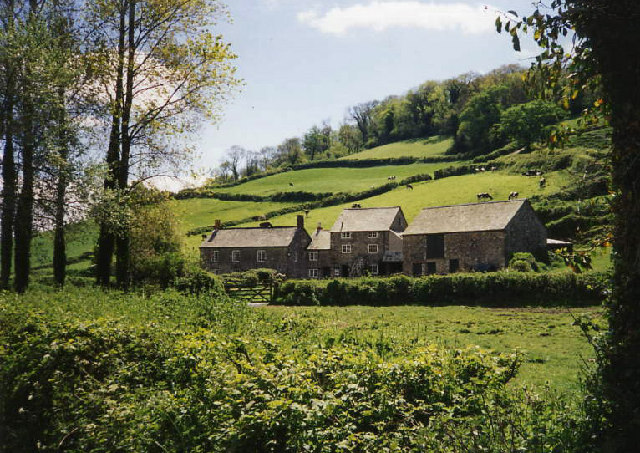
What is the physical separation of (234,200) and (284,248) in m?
43.7

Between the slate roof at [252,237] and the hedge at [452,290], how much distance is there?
2552 cm

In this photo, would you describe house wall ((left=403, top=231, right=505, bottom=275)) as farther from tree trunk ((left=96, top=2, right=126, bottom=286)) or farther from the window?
tree trunk ((left=96, top=2, right=126, bottom=286))

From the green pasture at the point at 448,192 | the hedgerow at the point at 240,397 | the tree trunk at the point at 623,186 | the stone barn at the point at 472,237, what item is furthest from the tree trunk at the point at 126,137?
the green pasture at the point at 448,192

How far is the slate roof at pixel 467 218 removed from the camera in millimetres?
47312

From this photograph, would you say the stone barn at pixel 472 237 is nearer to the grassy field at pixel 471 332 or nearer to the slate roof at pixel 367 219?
the slate roof at pixel 367 219

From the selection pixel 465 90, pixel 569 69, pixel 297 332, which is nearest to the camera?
pixel 569 69

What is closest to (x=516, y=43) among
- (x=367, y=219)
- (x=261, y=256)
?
(x=367, y=219)

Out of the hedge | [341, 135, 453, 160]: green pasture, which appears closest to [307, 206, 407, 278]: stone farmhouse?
the hedge

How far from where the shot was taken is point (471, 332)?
20.6 m

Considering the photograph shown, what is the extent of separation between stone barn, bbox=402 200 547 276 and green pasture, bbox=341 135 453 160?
58.6m

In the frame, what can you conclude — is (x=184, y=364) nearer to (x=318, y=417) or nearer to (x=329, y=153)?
(x=318, y=417)

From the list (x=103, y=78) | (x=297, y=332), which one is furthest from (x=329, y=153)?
(x=297, y=332)

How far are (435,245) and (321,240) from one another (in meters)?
17.9

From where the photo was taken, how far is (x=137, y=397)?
675 centimetres
